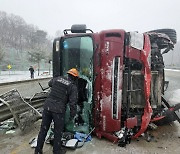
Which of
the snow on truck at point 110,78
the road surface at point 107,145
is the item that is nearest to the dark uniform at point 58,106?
the road surface at point 107,145

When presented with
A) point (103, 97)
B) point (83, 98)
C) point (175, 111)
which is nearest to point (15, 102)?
point (83, 98)

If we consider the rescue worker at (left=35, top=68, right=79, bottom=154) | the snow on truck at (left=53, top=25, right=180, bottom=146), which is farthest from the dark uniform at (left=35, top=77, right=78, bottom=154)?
the snow on truck at (left=53, top=25, right=180, bottom=146)

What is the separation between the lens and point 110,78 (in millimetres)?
4402

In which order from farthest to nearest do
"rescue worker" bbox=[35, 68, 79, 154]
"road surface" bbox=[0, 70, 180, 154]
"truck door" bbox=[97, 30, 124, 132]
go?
"truck door" bbox=[97, 30, 124, 132] < "road surface" bbox=[0, 70, 180, 154] < "rescue worker" bbox=[35, 68, 79, 154]

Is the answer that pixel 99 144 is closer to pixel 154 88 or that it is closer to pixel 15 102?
pixel 154 88

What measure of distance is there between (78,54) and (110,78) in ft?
2.80

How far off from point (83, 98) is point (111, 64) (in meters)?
0.93

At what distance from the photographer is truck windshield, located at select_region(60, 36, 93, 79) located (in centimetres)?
455

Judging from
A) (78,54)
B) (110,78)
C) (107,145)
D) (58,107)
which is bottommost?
(107,145)

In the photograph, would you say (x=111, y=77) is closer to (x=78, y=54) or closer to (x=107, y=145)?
(x=78, y=54)

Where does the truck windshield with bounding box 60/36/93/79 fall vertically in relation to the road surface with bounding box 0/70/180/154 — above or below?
above

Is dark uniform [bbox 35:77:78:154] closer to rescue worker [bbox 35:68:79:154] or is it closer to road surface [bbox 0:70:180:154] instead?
rescue worker [bbox 35:68:79:154]

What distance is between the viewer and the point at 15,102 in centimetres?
511

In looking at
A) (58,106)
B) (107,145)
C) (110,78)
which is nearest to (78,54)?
(110,78)
